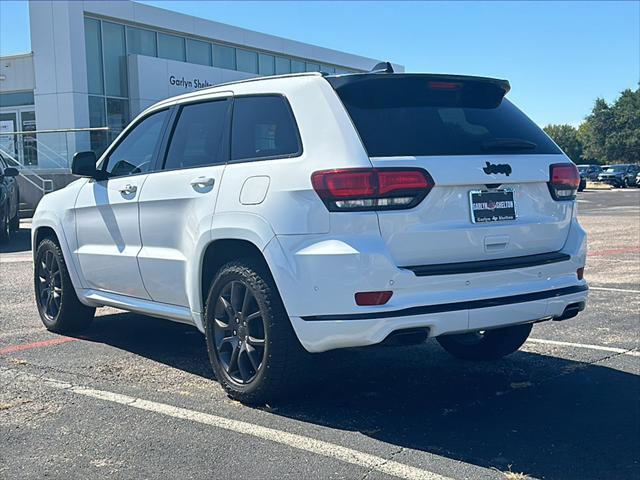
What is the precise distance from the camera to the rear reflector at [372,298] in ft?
13.0

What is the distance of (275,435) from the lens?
4074 mm

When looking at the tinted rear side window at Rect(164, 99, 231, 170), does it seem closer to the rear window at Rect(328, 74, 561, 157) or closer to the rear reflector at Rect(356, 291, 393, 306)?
the rear window at Rect(328, 74, 561, 157)

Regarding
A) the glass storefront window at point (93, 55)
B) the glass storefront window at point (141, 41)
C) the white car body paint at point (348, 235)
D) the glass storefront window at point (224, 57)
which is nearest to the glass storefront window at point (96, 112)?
the glass storefront window at point (93, 55)

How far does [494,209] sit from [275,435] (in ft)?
5.72

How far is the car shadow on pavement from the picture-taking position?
12.6 feet

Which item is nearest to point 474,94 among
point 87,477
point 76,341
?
point 87,477

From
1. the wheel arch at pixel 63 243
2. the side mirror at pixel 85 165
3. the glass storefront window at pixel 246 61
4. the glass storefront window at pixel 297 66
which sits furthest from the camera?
the glass storefront window at pixel 297 66

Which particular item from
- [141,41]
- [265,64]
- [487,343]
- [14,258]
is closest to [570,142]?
[265,64]

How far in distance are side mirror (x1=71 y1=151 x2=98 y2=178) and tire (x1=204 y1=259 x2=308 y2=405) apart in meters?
1.88

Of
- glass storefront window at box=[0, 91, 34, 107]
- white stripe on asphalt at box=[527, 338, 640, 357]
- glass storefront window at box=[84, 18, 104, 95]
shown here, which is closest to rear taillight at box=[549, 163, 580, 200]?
white stripe on asphalt at box=[527, 338, 640, 357]

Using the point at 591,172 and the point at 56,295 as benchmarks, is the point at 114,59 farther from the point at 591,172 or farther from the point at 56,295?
the point at 591,172

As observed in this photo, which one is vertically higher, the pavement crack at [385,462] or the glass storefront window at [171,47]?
the glass storefront window at [171,47]

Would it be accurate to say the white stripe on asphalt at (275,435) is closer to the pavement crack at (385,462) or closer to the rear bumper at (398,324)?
the pavement crack at (385,462)

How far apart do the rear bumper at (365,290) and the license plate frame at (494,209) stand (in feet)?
0.92
